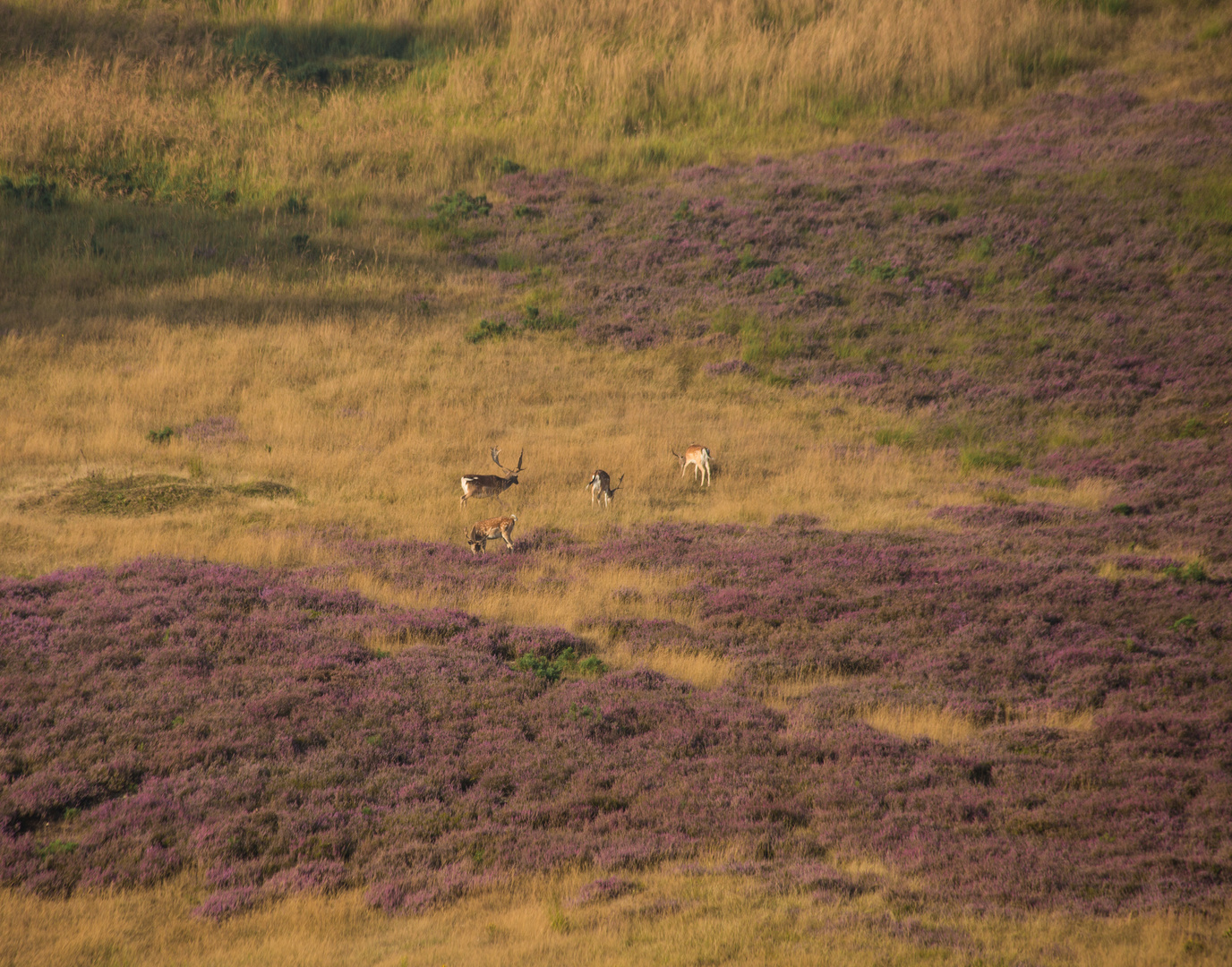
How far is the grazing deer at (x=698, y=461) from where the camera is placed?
17.8m

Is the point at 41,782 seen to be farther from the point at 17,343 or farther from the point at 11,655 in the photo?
the point at 17,343

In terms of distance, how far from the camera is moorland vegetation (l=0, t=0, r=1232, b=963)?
23.8ft

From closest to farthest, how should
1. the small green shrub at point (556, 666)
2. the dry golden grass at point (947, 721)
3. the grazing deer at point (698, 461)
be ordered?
the dry golden grass at point (947, 721) < the small green shrub at point (556, 666) < the grazing deer at point (698, 461)

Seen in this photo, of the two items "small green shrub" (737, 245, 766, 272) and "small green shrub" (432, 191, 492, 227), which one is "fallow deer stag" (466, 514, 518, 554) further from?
"small green shrub" (432, 191, 492, 227)

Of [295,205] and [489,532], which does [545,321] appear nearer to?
[295,205]

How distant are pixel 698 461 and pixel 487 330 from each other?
10065 mm

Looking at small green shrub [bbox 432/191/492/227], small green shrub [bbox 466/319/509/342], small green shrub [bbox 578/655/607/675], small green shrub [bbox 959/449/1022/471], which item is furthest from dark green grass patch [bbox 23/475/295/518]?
small green shrub [bbox 432/191/492/227]

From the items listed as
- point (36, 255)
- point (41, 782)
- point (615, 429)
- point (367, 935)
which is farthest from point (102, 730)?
point (36, 255)

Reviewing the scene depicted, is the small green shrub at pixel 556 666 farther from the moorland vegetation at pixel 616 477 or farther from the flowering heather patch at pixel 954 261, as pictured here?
the flowering heather patch at pixel 954 261

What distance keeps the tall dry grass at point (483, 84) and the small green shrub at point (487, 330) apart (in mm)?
10151

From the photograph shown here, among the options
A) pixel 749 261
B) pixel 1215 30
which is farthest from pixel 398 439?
pixel 1215 30

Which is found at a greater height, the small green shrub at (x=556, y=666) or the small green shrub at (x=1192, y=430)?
the small green shrub at (x=1192, y=430)

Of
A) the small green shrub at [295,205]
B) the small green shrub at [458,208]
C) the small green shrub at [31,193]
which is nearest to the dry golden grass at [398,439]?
the small green shrub at [458,208]

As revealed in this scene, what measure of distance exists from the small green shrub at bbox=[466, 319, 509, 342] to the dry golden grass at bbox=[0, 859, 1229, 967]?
19602 millimetres
